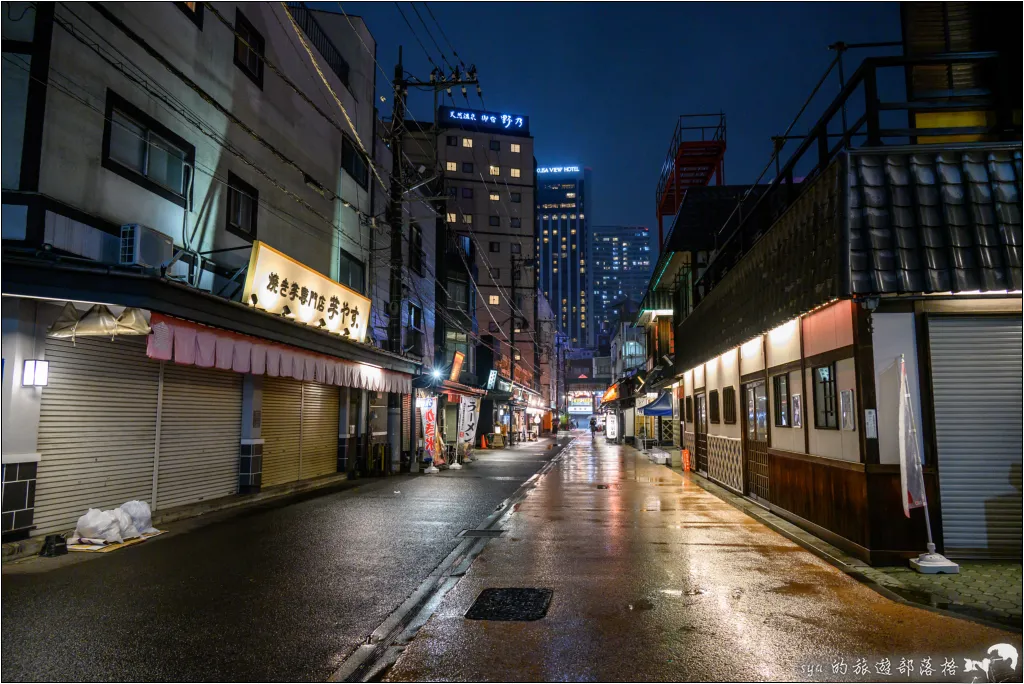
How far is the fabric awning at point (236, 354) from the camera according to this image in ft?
35.1

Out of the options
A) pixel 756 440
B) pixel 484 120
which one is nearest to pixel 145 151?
pixel 756 440

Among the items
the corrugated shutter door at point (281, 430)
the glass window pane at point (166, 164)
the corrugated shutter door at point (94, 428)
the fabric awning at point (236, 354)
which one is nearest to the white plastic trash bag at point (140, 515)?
the corrugated shutter door at point (94, 428)

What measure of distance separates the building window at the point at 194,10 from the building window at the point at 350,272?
357 inches

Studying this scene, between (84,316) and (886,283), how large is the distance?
11.6 meters

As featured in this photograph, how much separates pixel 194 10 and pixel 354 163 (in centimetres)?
949

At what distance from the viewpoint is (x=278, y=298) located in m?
Answer: 14.5

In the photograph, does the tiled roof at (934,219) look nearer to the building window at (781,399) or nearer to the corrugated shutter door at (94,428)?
the building window at (781,399)

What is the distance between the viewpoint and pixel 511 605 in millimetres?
7258

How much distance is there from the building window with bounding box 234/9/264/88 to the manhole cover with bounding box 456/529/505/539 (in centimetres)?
1256

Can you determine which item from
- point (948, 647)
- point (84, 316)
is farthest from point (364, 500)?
point (948, 647)

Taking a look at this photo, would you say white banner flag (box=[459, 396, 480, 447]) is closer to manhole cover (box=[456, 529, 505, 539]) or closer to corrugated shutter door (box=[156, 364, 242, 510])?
corrugated shutter door (box=[156, 364, 242, 510])

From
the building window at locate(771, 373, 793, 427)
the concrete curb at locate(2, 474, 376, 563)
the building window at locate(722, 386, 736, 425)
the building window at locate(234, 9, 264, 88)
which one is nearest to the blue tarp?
the building window at locate(722, 386, 736, 425)

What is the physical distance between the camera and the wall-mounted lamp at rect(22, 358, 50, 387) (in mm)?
9484

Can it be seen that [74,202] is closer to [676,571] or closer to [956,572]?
[676,571]
